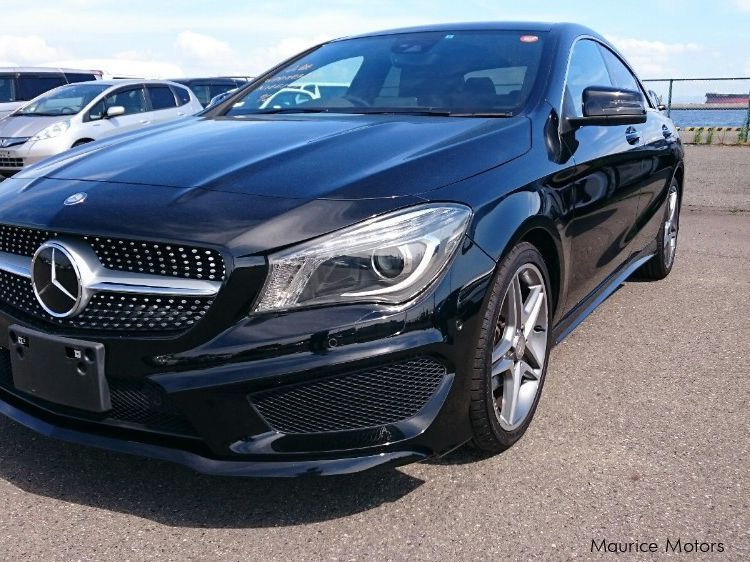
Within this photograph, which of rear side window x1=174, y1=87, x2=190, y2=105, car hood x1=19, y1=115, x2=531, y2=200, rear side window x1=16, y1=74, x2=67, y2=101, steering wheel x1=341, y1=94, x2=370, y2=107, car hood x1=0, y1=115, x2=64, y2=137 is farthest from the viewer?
rear side window x1=16, y1=74, x2=67, y2=101

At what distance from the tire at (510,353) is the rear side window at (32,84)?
14150 mm

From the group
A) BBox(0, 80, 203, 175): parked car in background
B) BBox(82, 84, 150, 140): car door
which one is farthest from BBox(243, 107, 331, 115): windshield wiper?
BBox(82, 84, 150, 140): car door

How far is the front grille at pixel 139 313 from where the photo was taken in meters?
2.08

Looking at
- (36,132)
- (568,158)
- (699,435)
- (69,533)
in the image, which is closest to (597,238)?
(568,158)

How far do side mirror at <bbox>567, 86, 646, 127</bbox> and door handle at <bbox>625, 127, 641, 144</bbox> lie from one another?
0.53m

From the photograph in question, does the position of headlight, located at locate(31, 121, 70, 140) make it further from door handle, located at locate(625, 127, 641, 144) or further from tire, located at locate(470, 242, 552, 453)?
tire, located at locate(470, 242, 552, 453)

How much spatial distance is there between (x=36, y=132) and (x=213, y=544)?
31.3 feet

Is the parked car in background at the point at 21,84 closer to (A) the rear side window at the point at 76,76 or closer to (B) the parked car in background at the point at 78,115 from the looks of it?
(A) the rear side window at the point at 76,76

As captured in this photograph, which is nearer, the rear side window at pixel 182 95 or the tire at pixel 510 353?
the tire at pixel 510 353

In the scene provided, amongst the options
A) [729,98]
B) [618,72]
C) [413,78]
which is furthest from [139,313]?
[729,98]

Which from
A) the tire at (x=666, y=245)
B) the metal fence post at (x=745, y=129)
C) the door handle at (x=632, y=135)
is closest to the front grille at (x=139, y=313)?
the door handle at (x=632, y=135)

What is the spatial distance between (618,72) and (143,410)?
3.44m

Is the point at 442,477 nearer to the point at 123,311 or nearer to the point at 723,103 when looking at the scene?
the point at 123,311

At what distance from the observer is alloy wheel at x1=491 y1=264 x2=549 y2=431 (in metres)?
2.60
